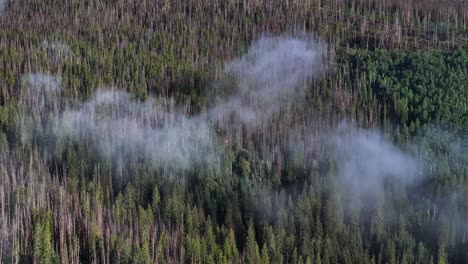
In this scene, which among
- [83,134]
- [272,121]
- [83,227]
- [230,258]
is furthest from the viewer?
[272,121]

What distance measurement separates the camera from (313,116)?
189 m

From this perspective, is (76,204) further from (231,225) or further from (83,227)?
(231,225)

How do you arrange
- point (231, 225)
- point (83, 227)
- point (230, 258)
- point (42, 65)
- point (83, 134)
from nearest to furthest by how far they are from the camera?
1. point (230, 258)
2. point (83, 227)
3. point (231, 225)
4. point (83, 134)
5. point (42, 65)

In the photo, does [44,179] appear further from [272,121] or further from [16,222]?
[272,121]

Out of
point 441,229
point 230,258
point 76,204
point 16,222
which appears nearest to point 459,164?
point 441,229

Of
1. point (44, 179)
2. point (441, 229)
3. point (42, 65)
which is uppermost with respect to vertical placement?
point (42, 65)

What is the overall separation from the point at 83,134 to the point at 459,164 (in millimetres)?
82758

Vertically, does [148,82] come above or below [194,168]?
above

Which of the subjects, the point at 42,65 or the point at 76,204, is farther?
the point at 42,65

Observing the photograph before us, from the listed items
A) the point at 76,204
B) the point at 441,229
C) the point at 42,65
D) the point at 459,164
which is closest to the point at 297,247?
the point at 441,229

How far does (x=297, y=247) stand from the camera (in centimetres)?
11550

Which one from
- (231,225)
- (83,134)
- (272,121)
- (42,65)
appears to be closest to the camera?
(231,225)

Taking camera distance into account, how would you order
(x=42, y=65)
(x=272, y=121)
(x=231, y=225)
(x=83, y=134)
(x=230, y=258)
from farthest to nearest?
(x=42, y=65) < (x=272, y=121) < (x=83, y=134) < (x=231, y=225) < (x=230, y=258)

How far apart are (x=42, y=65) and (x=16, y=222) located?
9827 cm
